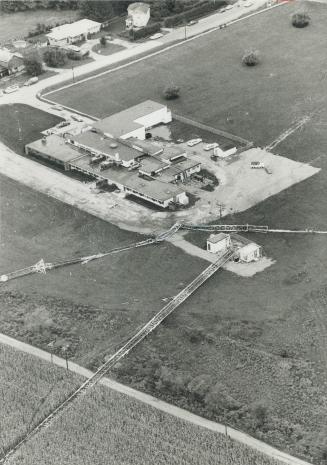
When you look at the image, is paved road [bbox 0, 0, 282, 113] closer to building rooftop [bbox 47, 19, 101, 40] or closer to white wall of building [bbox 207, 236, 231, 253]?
building rooftop [bbox 47, 19, 101, 40]

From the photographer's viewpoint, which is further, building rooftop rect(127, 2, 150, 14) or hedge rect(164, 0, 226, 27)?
hedge rect(164, 0, 226, 27)

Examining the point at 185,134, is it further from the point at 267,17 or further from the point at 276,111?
the point at 267,17

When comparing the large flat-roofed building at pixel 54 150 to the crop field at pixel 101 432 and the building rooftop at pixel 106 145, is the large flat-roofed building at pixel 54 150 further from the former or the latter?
the crop field at pixel 101 432

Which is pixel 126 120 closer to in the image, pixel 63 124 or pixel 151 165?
pixel 63 124

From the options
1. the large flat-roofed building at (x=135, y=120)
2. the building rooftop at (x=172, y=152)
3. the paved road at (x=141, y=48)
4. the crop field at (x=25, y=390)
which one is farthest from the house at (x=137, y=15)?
the crop field at (x=25, y=390)

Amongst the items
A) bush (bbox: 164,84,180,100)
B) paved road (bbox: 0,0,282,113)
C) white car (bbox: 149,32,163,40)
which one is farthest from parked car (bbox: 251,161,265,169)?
white car (bbox: 149,32,163,40)

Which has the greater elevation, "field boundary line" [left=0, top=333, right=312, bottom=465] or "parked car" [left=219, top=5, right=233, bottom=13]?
"parked car" [left=219, top=5, right=233, bottom=13]

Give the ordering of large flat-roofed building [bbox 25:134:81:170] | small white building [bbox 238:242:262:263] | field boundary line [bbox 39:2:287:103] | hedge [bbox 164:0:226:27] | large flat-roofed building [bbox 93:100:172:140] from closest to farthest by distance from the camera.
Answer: small white building [bbox 238:242:262:263] → large flat-roofed building [bbox 25:134:81:170] → large flat-roofed building [bbox 93:100:172:140] → field boundary line [bbox 39:2:287:103] → hedge [bbox 164:0:226:27]

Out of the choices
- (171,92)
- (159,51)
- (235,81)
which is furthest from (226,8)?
(171,92)
